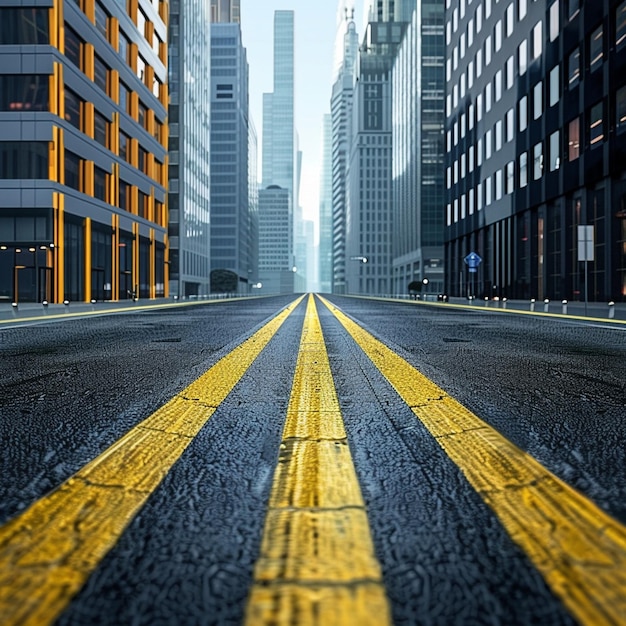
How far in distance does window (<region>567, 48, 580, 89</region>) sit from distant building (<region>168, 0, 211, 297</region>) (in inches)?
2137

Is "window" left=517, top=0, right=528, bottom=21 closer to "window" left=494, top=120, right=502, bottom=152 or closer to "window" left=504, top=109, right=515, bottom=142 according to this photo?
"window" left=504, top=109, right=515, bottom=142

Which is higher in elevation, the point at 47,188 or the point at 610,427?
the point at 47,188

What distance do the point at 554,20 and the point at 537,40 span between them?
272cm

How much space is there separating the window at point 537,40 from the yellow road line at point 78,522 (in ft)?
138

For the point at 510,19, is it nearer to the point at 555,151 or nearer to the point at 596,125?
the point at 555,151

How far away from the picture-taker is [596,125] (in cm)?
A: 3081

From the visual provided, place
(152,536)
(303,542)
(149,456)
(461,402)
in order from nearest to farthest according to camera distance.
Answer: (303,542), (152,536), (149,456), (461,402)

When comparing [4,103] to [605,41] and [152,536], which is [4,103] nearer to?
[605,41]

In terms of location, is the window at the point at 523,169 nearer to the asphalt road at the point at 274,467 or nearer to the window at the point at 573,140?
the window at the point at 573,140

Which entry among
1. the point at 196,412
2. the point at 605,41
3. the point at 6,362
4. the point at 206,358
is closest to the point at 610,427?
the point at 196,412

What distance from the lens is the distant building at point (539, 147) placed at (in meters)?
29.4

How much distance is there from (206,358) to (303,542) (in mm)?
5539

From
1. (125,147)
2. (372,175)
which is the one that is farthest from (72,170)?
(372,175)

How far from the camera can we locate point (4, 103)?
114 feet
